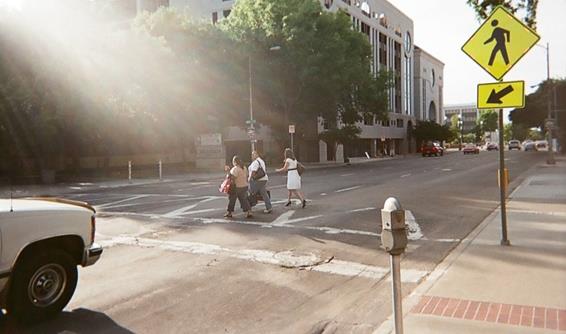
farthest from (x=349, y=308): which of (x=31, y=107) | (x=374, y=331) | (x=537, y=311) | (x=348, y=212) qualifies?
(x=31, y=107)

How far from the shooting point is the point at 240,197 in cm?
1235

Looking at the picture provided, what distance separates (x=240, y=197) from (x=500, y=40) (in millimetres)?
7023

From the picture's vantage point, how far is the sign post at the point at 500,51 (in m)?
7.40

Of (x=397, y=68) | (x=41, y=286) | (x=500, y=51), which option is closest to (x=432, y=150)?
(x=397, y=68)

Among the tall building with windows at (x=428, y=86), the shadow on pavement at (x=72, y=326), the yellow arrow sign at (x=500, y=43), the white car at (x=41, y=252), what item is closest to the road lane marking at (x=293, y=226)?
the yellow arrow sign at (x=500, y=43)

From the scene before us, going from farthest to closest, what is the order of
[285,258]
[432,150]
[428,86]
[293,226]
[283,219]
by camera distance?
[428,86] < [432,150] < [283,219] < [293,226] < [285,258]

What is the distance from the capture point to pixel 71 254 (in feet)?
18.4

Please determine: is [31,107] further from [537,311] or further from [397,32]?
[397,32]

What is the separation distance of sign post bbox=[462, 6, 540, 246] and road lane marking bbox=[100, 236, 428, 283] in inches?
108

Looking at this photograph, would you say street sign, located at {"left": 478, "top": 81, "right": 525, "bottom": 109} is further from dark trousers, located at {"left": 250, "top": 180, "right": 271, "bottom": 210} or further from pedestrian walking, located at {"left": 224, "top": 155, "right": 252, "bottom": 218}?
dark trousers, located at {"left": 250, "top": 180, "right": 271, "bottom": 210}

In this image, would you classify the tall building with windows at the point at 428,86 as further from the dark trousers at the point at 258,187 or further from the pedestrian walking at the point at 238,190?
the pedestrian walking at the point at 238,190

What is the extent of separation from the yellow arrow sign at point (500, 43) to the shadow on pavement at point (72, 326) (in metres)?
6.31

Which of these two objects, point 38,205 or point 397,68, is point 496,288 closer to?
point 38,205

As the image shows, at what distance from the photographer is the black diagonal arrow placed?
7.51 meters
